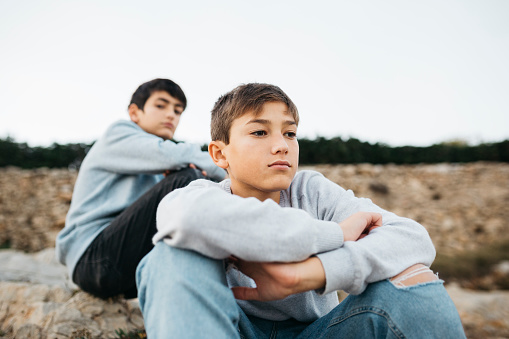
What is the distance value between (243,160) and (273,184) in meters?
0.20

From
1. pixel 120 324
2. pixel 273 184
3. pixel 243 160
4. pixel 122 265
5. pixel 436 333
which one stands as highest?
pixel 243 160

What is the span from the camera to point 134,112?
10.6 ft

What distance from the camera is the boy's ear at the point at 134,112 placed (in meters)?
3.21

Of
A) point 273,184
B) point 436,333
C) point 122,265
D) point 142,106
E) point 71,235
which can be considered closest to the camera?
point 436,333

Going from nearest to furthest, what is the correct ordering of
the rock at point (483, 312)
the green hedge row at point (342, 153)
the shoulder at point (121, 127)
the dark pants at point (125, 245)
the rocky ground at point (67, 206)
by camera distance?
1. the dark pants at point (125, 245)
2. the rocky ground at point (67, 206)
3. the shoulder at point (121, 127)
4. the rock at point (483, 312)
5. the green hedge row at point (342, 153)

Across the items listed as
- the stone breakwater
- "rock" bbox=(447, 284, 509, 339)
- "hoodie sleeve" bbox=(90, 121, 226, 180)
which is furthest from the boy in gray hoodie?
the stone breakwater

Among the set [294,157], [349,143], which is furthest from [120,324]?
[349,143]

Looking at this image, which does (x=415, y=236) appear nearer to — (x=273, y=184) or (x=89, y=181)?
(x=273, y=184)

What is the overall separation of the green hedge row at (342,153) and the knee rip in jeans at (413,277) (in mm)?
7099

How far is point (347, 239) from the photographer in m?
1.38

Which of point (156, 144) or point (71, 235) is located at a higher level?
point (156, 144)

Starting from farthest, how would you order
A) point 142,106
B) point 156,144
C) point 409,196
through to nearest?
point 409,196 < point 142,106 < point 156,144

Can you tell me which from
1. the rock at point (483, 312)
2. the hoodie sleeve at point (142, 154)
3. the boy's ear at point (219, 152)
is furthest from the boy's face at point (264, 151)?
the rock at point (483, 312)

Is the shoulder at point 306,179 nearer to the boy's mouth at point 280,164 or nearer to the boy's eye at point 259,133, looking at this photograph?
the boy's mouth at point 280,164
